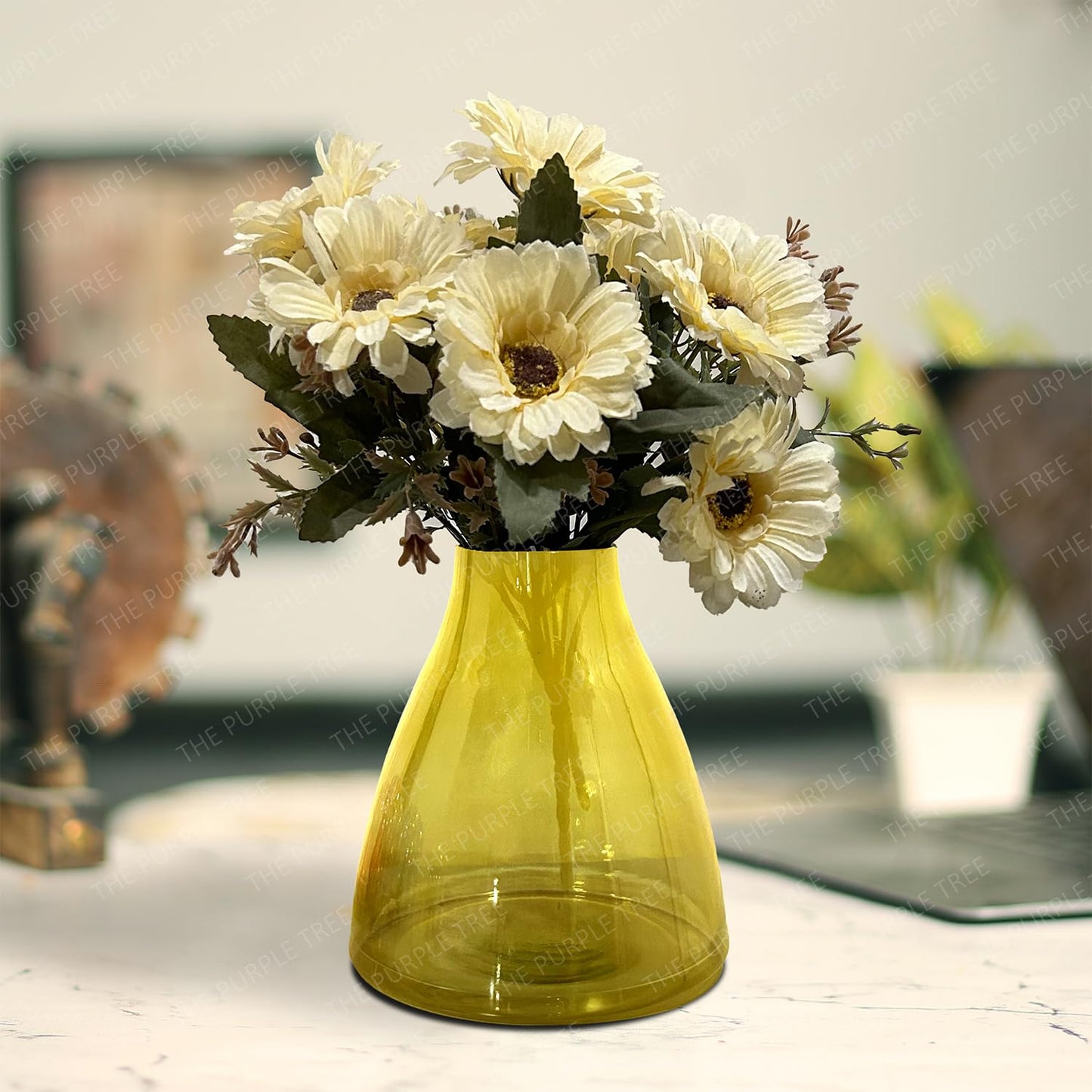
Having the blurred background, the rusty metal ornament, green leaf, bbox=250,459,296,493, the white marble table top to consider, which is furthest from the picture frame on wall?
green leaf, bbox=250,459,296,493

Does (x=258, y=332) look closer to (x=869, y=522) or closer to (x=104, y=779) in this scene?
(x=869, y=522)

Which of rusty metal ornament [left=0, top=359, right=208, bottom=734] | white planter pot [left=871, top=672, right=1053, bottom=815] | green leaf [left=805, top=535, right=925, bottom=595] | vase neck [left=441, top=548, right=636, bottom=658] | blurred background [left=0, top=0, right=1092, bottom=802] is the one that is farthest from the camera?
blurred background [left=0, top=0, right=1092, bottom=802]

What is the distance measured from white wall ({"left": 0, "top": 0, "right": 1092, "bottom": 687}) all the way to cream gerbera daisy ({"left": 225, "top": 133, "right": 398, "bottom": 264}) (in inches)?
118

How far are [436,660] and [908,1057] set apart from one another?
32 centimetres

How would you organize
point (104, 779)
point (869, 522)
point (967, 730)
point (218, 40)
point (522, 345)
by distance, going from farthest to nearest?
point (218, 40), point (104, 779), point (869, 522), point (967, 730), point (522, 345)

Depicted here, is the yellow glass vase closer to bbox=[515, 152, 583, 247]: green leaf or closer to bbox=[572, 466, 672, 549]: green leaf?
bbox=[572, 466, 672, 549]: green leaf

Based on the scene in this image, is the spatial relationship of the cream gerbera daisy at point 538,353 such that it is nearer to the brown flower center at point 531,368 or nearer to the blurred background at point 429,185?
the brown flower center at point 531,368

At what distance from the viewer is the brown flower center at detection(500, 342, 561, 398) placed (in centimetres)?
61

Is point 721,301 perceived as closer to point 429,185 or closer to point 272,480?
point 272,480

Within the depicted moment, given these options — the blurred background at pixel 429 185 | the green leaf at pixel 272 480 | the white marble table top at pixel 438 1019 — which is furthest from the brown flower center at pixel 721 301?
the blurred background at pixel 429 185

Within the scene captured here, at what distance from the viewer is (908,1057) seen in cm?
64

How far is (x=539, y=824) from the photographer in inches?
25.6

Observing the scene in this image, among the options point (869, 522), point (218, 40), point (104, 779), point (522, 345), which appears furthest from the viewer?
point (218, 40)

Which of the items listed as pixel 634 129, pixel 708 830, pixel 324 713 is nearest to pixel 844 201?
pixel 634 129
